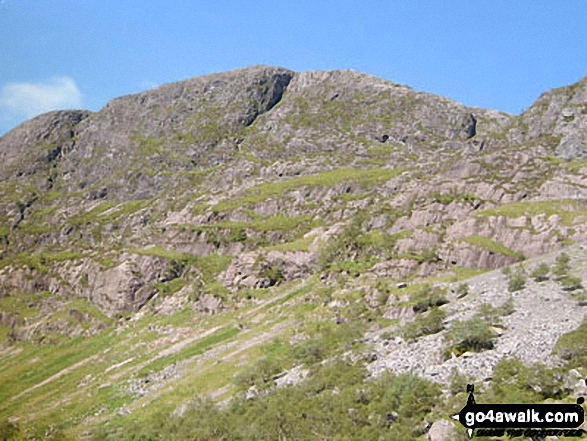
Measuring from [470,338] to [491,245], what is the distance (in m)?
54.1

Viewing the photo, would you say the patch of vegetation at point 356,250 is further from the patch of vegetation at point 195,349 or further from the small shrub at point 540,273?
the small shrub at point 540,273

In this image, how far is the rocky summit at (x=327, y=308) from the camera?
49.8 metres

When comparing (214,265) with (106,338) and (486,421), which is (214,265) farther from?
(486,421)

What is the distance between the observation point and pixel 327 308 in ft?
324

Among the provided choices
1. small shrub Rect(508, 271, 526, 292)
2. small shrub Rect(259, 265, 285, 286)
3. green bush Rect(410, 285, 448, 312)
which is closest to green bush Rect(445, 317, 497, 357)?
small shrub Rect(508, 271, 526, 292)

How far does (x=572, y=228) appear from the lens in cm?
10175

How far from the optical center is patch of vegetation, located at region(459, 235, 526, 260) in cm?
10151

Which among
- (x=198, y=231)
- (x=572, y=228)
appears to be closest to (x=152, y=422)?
(x=572, y=228)

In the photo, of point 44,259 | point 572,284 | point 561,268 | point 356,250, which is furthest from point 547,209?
point 44,259

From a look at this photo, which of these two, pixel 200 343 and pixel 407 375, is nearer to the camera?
pixel 407 375

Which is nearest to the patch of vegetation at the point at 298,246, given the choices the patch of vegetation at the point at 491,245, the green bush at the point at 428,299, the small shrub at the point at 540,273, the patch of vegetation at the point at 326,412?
the patch of vegetation at the point at 491,245

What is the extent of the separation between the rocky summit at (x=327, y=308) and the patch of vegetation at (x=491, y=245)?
0.58 metres

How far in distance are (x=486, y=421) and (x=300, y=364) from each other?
40.3 m

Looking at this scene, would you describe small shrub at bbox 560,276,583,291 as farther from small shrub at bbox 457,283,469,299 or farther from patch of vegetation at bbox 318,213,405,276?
patch of vegetation at bbox 318,213,405,276
